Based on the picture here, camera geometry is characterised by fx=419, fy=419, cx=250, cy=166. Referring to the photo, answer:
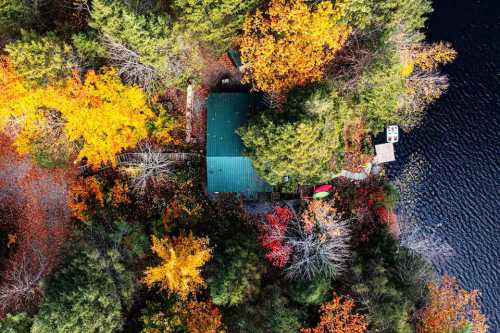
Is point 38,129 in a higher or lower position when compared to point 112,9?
lower

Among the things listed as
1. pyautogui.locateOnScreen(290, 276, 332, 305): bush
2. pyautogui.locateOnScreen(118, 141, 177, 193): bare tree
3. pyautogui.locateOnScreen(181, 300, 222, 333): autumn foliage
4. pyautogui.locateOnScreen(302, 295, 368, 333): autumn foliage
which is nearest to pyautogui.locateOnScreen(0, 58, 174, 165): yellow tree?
pyautogui.locateOnScreen(118, 141, 177, 193): bare tree

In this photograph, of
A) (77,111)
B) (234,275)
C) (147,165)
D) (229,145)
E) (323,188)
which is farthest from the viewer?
(323,188)

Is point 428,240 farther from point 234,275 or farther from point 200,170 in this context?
point 200,170

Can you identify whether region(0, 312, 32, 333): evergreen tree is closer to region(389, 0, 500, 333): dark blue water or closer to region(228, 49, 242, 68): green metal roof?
region(228, 49, 242, 68): green metal roof

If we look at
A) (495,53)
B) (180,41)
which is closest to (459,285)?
(495,53)

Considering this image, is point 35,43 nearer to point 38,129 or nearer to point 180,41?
point 38,129

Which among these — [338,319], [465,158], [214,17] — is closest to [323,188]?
[338,319]

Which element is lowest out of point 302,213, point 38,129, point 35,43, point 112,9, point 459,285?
point 459,285
